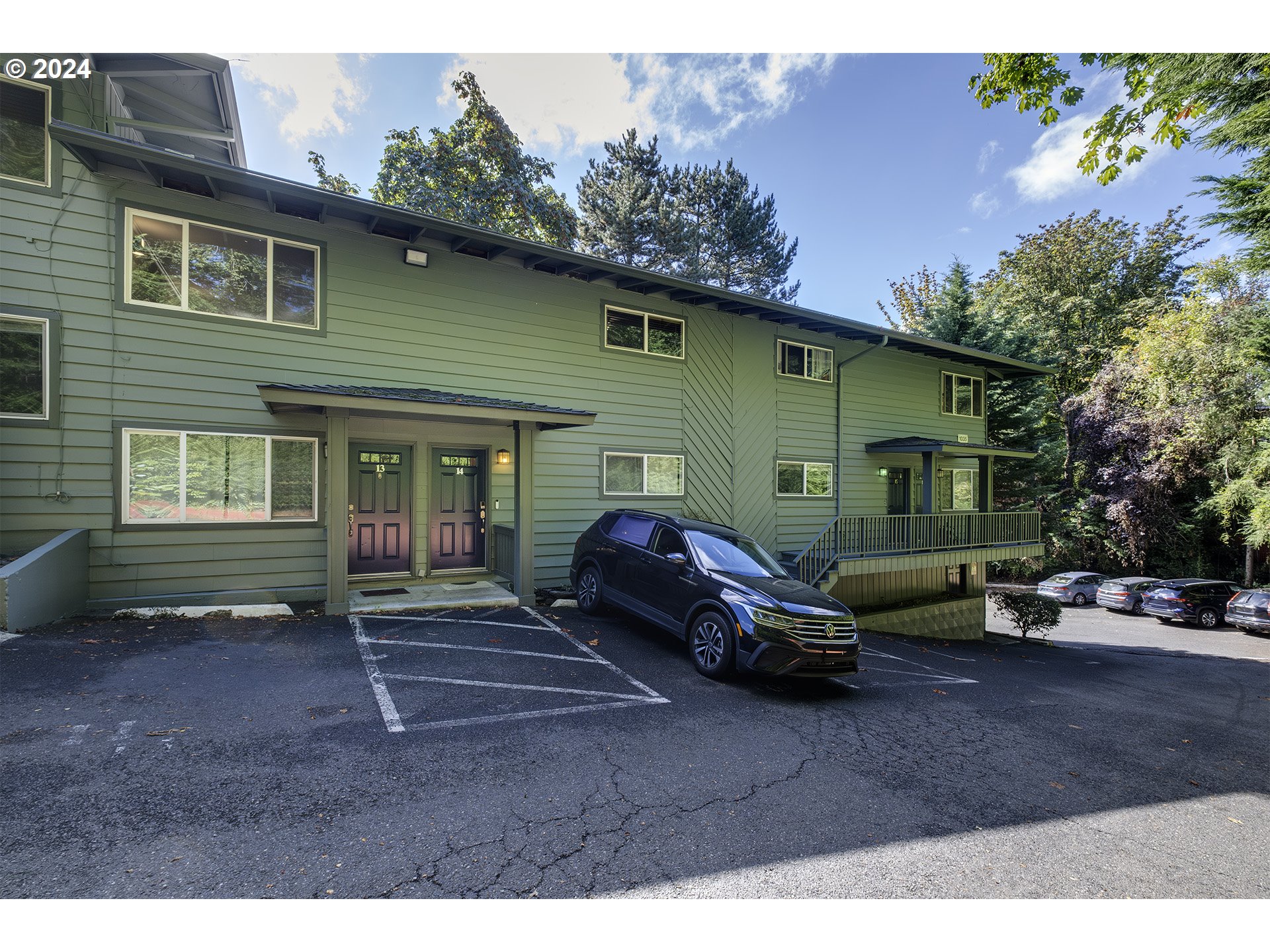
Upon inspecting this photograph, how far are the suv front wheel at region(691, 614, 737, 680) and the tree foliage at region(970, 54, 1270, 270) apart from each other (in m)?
5.98

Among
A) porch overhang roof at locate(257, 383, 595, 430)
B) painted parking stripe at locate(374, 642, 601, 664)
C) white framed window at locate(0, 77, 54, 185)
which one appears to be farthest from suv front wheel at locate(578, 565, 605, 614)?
white framed window at locate(0, 77, 54, 185)

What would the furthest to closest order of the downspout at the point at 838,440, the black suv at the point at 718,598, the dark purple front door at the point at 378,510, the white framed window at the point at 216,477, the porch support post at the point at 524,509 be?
the downspout at the point at 838,440
the dark purple front door at the point at 378,510
the porch support post at the point at 524,509
the white framed window at the point at 216,477
the black suv at the point at 718,598

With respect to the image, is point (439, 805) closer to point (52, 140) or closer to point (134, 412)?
point (134, 412)

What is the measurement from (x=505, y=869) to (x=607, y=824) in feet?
2.19

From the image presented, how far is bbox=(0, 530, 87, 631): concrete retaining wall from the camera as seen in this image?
18.3 ft

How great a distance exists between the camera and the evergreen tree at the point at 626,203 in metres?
26.8

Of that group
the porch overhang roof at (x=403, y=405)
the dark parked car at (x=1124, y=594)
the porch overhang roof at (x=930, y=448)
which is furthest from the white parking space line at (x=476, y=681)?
the dark parked car at (x=1124, y=594)

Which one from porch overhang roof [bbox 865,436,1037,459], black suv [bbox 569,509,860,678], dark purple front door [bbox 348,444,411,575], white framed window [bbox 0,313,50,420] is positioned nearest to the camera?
black suv [bbox 569,509,860,678]

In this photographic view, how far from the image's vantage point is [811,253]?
2983cm

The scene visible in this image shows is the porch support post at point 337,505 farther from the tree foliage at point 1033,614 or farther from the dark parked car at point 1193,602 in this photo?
the dark parked car at point 1193,602

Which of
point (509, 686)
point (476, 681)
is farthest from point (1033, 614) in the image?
point (476, 681)

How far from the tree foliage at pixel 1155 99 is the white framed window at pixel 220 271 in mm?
8923

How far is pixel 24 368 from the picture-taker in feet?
21.7

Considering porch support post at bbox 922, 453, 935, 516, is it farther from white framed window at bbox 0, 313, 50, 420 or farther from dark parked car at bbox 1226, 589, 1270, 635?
white framed window at bbox 0, 313, 50, 420
